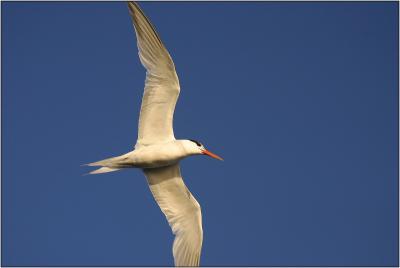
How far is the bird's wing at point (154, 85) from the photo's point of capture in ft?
33.7

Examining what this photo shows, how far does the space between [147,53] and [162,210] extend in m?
3.06

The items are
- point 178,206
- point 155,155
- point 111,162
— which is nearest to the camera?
point 111,162

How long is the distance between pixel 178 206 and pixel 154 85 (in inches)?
97.6

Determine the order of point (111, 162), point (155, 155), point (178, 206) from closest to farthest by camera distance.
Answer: point (111, 162)
point (155, 155)
point (178, 206)

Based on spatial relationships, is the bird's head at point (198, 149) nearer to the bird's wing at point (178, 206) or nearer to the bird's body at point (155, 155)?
the bird's body at point (155, 155)

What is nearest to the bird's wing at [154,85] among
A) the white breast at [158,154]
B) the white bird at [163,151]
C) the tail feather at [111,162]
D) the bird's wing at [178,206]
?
the white bird at [163,151]

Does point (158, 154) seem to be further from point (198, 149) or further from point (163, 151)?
point (198, 149)

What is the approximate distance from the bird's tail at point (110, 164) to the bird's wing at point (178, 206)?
1.03m

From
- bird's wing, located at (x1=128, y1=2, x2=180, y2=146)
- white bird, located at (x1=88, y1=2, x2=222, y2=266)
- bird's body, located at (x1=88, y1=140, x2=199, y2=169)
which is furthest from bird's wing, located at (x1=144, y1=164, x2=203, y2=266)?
bird's wing, located at (x1=128, y1=2, x2=180, y2=146)

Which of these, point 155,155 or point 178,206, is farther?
point 178,206

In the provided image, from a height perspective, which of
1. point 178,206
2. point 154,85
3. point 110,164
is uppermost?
point 154,85

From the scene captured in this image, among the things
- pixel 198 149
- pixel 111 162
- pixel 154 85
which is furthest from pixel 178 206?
pixel 154 85

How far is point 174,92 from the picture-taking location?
10.8 metres

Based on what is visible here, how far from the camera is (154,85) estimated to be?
10.6 meters
